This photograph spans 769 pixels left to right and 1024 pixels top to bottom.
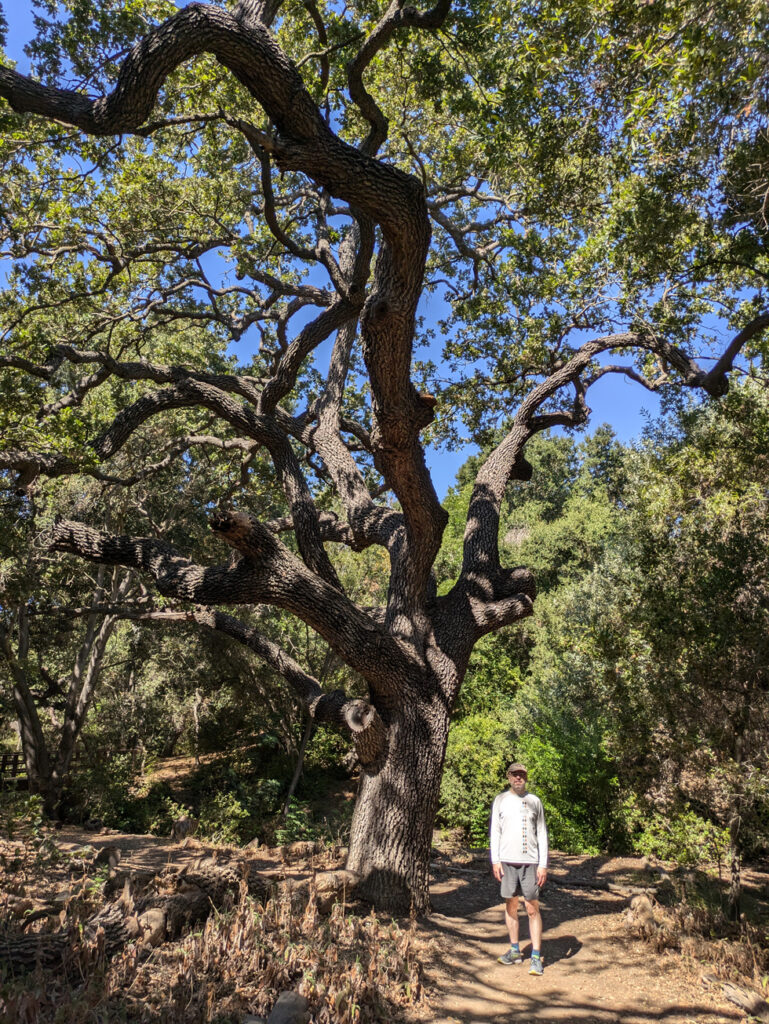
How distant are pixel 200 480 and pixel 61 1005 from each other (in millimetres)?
9918

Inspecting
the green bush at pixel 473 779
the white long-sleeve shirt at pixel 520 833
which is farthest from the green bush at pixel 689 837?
the green bush at pixel 473 779

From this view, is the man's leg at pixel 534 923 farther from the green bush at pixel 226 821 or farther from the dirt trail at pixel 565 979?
the green bush at pixel 226 821

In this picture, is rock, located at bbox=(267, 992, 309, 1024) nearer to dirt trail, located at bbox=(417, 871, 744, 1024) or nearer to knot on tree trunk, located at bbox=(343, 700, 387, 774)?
dirt trail, located at bbox=(417, 871, 744, 1024)

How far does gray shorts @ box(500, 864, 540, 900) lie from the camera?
4.50 metres

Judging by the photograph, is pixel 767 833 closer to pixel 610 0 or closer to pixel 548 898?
pixel 548 898

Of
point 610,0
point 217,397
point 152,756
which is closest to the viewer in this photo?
point 610,0

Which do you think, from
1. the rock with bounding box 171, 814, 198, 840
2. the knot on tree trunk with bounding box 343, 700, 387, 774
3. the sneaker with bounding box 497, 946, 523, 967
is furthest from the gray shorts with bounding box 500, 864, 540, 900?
the rock with bounding box 171, 814, 198, 840

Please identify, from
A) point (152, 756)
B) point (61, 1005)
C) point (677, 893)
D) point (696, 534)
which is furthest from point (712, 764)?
point (152, 756)

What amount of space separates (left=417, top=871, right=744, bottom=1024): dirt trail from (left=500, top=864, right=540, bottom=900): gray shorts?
50cm

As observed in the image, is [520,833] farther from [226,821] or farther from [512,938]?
[226,821]

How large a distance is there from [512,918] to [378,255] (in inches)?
201

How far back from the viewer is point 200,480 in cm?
1195

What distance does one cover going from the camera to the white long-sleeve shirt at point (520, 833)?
4.55m

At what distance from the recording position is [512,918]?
14.8 feet
